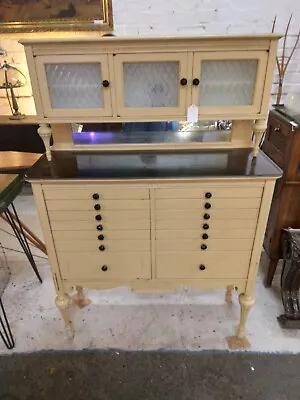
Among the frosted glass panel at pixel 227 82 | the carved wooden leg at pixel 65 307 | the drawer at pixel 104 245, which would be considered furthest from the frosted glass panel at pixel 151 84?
the carved wooden leg at pixel 65 307

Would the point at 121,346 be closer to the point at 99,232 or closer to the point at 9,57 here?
the point at 99,232

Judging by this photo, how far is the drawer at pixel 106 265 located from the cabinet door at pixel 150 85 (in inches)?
24.6

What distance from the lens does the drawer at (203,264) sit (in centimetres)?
138

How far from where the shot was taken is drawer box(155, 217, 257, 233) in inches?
51.2

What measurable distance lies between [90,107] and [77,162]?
25 cm

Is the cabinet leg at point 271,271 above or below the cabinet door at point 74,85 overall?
below

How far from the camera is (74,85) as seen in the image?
126 centimetres

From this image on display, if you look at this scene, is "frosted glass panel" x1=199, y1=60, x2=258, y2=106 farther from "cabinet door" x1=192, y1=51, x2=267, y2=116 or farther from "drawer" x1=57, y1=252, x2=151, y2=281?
"drawer" x1=57, y1=252, x2=151, y2=281

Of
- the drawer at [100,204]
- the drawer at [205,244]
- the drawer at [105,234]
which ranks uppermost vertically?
the drawer at [100,204]

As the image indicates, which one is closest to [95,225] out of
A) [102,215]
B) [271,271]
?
[102,215]

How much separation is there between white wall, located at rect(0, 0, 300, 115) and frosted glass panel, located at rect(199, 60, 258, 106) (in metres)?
1.39

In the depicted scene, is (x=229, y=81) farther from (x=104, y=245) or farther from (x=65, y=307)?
(x=65, y=307)

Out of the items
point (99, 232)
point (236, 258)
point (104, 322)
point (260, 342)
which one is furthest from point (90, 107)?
point (260, 342)

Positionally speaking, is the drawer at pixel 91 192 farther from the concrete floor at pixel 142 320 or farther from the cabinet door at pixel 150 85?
the concrete floor at pixel 142 320
